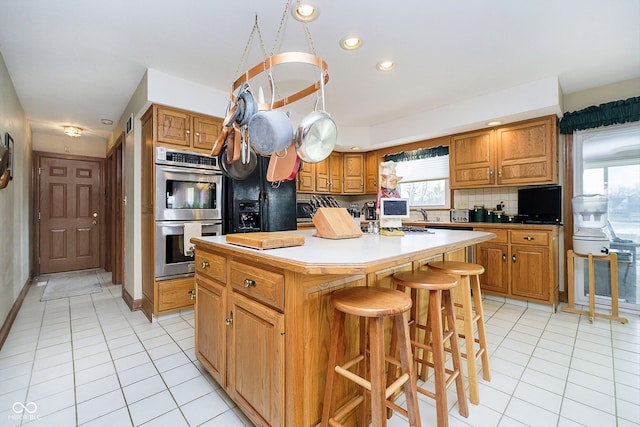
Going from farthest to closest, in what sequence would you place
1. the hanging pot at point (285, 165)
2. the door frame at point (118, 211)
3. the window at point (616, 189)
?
the door frame at point (118, 211) < the window at point (616, 189) < the hanging pot at point (285, 165)

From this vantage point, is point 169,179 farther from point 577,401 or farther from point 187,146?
point 577,401

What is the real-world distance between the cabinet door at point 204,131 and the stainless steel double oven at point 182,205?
0.14 m

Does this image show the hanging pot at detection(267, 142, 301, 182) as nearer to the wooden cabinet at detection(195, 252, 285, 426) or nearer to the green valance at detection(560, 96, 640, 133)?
the wooden cabinet at detection(195, 252, 285, 426)

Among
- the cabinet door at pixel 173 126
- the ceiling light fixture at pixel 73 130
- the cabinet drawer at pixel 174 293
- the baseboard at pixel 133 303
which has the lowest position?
the baseboard at pixel 133 303

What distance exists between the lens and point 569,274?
10.4 feet

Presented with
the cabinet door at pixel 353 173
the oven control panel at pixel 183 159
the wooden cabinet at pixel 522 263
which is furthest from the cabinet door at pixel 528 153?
the oven control panel at pixel 183 159

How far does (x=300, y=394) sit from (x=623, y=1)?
314 centimetres

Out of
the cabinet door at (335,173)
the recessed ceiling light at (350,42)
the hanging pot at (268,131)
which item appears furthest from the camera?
the cabinet door at (335,173)

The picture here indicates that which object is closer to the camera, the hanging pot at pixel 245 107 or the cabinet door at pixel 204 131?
the hanging pot at pixel 245 107

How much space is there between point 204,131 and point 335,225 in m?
2.21

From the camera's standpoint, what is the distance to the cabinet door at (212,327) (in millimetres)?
1658

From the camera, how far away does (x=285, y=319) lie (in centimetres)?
121

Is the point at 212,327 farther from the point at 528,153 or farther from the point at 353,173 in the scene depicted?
the point at 353,173

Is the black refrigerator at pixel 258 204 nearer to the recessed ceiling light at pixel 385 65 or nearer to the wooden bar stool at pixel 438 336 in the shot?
the recessed ceiling light at pixel 385 65
